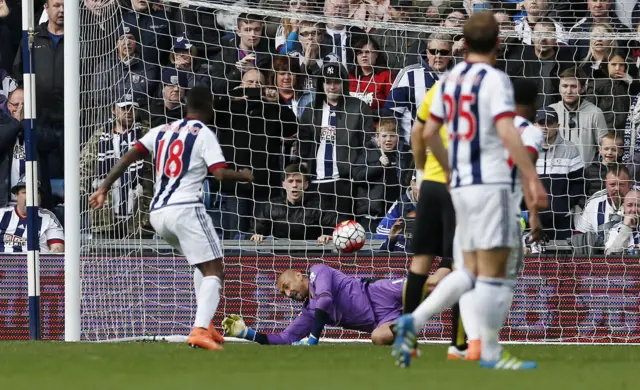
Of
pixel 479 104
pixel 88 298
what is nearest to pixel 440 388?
pixel 479 104

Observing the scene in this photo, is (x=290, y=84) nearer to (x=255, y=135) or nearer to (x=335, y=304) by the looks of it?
(x=255, y=135)

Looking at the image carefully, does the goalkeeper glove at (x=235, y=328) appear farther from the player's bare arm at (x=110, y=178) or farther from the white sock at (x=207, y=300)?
the player's bare arm at (x=110, y=178)

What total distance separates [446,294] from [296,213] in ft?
19.6

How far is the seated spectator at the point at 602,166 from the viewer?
43.5 feet

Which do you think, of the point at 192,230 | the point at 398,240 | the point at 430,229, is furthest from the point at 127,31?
the point at 430,229

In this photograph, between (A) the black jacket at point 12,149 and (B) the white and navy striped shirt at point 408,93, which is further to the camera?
(A) the black jacket at point 12,149

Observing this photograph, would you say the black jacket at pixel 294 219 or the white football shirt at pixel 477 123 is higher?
the white football shirt at pixel 477 123

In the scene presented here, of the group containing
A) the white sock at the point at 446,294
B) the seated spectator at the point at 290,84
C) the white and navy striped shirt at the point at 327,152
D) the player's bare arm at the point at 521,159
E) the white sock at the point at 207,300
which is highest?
the seated spectator at the point at 290,84

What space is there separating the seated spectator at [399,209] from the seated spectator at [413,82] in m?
0.50

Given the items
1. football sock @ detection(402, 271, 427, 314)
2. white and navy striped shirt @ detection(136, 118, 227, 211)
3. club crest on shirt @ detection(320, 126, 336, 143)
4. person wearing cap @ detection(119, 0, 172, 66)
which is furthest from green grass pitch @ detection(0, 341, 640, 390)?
person wearing cap @ detection(119, 0, 172, 66)

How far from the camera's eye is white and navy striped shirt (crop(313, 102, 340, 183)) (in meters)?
13.4

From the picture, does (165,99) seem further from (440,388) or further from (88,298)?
(440,388)

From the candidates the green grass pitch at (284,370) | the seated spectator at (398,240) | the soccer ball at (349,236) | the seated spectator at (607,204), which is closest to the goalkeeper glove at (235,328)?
the green grass pitch at (284,370)

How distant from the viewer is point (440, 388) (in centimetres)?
555
